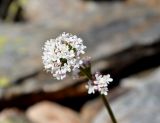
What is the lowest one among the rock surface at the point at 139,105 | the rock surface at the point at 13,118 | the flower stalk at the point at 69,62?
the flower stalk at the point at 69,62

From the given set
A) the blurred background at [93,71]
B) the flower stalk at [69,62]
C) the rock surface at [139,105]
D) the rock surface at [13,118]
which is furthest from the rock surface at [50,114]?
the flower stalk at [69,62]

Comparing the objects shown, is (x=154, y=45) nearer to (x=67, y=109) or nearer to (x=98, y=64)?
(x=98, y=64)

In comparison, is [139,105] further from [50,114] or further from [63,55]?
[63,55]

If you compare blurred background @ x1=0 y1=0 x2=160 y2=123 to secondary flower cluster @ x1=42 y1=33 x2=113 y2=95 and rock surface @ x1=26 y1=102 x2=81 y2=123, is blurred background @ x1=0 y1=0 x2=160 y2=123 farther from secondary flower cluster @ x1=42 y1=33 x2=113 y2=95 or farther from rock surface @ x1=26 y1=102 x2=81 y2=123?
secondary flower cluster @ x1=42 y1=33 x2=113 y2=95

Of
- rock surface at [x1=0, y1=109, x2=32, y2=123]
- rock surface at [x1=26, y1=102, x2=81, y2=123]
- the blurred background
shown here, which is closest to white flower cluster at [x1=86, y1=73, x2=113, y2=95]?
the blurred background

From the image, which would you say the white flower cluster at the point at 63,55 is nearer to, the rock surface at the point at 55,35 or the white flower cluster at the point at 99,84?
the white flower cluster at the point at 99,84

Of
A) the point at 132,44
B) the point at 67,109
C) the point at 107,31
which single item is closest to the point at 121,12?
the point at 107,31

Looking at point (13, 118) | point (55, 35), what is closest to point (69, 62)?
point (13, 118)
